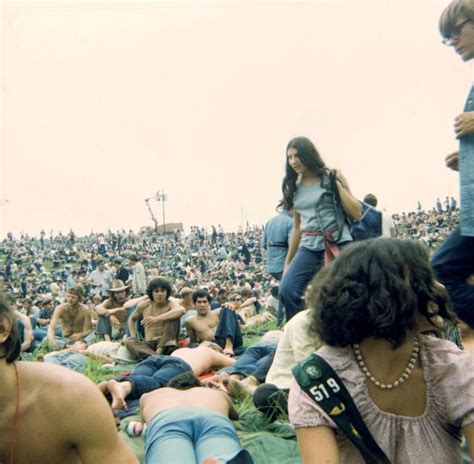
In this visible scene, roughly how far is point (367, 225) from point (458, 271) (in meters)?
1.89

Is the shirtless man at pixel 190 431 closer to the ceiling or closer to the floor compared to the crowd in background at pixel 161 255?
closer to the ceiling

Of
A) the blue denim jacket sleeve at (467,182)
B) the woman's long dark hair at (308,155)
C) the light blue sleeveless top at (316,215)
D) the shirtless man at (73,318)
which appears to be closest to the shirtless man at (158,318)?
the shirtless man at (73,318)

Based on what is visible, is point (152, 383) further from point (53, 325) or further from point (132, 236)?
point (132, 236)

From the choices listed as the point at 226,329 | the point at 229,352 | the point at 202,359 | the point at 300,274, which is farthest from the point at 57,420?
the point at 226,329

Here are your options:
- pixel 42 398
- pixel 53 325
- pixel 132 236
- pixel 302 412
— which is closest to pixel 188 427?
pixel 42 398

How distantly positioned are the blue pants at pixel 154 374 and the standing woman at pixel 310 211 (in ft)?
4.70

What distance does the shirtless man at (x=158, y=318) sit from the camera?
8094 mm

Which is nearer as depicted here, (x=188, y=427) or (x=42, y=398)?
(x=42, y=398)

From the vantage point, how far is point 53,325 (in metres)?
9.64


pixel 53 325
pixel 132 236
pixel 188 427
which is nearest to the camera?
pixel 188 427

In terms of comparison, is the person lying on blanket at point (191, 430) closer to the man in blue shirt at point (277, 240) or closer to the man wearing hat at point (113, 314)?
the man in blue shirt at point (277, 240)

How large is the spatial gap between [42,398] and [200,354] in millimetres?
4208

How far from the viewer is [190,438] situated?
351 cm

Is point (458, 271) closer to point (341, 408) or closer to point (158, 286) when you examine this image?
point (341, 408)
